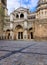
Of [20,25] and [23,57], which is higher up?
[20,25]

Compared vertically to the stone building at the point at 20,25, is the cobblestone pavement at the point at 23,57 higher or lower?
A: lower

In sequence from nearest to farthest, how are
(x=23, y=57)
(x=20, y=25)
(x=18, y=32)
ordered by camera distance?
1. (x=23, y=57)
2. (x=20, y=25)
3. (x=18, y=32)

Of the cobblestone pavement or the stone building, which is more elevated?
the stone building

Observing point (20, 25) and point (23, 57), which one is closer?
point (23, 57)

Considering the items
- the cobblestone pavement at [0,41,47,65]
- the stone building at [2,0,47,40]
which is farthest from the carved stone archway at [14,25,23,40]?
the cobblestone pavement at [0,41,47,65]

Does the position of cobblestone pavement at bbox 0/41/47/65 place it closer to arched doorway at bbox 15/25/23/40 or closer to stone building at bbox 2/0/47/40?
stone building at bbox 2/0/47/40

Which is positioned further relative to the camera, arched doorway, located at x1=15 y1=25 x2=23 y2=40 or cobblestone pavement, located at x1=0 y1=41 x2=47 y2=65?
arched doorway, located at x1=15 y1=25 x2=23 y2=40

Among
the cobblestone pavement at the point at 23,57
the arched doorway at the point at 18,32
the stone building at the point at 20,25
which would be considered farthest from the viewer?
the arched doorway at the point at 18,32

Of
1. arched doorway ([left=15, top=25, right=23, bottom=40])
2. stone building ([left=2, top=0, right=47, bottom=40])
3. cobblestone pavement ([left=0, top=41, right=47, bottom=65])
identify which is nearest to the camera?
cobblestone pavement ([left=0, top=41, right=47, bottom=65])

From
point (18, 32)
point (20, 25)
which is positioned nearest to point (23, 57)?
point (20, 25)

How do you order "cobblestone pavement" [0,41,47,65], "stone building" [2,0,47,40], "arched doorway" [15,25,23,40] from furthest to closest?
"arched doorway" [15,25,23,40], "stone building" [2,0,47,40], "cobblestone pavement" [0,41,47,65]

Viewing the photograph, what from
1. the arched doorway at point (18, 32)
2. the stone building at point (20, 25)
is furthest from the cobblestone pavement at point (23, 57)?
the arched doorway at point (18, 32)

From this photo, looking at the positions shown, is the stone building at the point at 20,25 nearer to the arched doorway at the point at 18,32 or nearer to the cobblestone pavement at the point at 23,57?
the arched doorway at the point at 18,32

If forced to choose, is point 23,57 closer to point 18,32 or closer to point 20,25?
point 20,25
